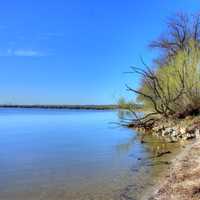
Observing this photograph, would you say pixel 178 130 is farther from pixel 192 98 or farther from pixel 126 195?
pixel 126 195

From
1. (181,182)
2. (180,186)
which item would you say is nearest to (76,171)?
(181,182)

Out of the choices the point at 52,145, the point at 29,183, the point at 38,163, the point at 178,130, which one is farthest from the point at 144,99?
the point at 29,183

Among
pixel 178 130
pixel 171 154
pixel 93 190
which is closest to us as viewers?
pixel 93 190

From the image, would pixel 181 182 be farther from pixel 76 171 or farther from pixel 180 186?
pixel 76 171

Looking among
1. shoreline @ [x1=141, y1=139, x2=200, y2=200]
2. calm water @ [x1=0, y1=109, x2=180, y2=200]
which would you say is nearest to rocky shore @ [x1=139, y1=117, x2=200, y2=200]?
shoreline @ [x1=141, y1=139, x2=200, y2=200]

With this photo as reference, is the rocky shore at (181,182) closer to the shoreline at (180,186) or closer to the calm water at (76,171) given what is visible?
the shoreline at (180,186)

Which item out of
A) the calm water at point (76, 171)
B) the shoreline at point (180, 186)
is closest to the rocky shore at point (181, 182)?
the shoreline at point (180, 186)

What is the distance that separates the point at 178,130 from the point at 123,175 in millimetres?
10507

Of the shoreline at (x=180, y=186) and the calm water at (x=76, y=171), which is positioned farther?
the calm water at (x=76, y=171)

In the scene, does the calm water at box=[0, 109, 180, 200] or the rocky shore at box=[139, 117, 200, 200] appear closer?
the rocky shore at box=[139, 117, 200, 200]

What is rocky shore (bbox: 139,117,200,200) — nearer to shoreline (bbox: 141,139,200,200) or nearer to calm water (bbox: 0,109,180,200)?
shoreline (bbox: 141,139,200,200)

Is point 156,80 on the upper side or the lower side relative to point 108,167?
upper

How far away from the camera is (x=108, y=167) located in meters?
13.1

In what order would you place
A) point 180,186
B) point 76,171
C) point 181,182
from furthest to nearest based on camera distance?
point 76,171 < point 181,182 < point 180,186
